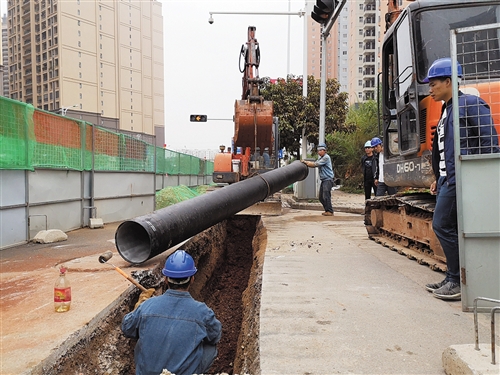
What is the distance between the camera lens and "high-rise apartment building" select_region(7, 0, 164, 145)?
42.0 m

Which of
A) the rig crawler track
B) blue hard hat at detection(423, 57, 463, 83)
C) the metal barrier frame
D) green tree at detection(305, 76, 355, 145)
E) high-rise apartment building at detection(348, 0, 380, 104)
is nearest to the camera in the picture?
the metal barrier frame

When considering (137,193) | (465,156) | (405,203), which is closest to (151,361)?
(465,156)

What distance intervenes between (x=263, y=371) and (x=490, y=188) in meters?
2.22

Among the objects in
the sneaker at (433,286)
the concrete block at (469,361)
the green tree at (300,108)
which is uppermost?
the green tree at (300,108)

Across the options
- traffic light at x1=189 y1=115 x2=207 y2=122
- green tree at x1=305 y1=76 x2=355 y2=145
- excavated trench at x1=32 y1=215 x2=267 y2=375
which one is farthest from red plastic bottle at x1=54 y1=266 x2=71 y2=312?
traffic light at x1=189 y1=115 x2=207 y2=122

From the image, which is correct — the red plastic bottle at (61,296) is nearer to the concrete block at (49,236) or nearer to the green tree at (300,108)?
the concrete block at (49,236)

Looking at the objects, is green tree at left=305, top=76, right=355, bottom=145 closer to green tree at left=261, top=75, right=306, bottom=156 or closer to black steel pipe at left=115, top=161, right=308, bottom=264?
green tree at left=261, top=75, right=306, bottom=156

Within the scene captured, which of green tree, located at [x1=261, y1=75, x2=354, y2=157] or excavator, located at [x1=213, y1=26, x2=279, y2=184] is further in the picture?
green tree, located at [x1=261, y1=75, x2=354, y2=157]

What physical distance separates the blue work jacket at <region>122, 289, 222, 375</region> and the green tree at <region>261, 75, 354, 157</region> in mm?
17078

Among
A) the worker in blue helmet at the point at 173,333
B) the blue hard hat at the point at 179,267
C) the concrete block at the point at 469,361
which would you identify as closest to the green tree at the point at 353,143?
the blue hard hat at the point at 179,267

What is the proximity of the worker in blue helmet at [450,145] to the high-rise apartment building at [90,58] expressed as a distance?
38.7m

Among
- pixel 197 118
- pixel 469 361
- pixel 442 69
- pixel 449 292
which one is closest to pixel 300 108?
pixel 197 118

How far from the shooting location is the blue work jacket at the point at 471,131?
3.43 m

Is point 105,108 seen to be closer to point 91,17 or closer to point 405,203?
point 91,17
